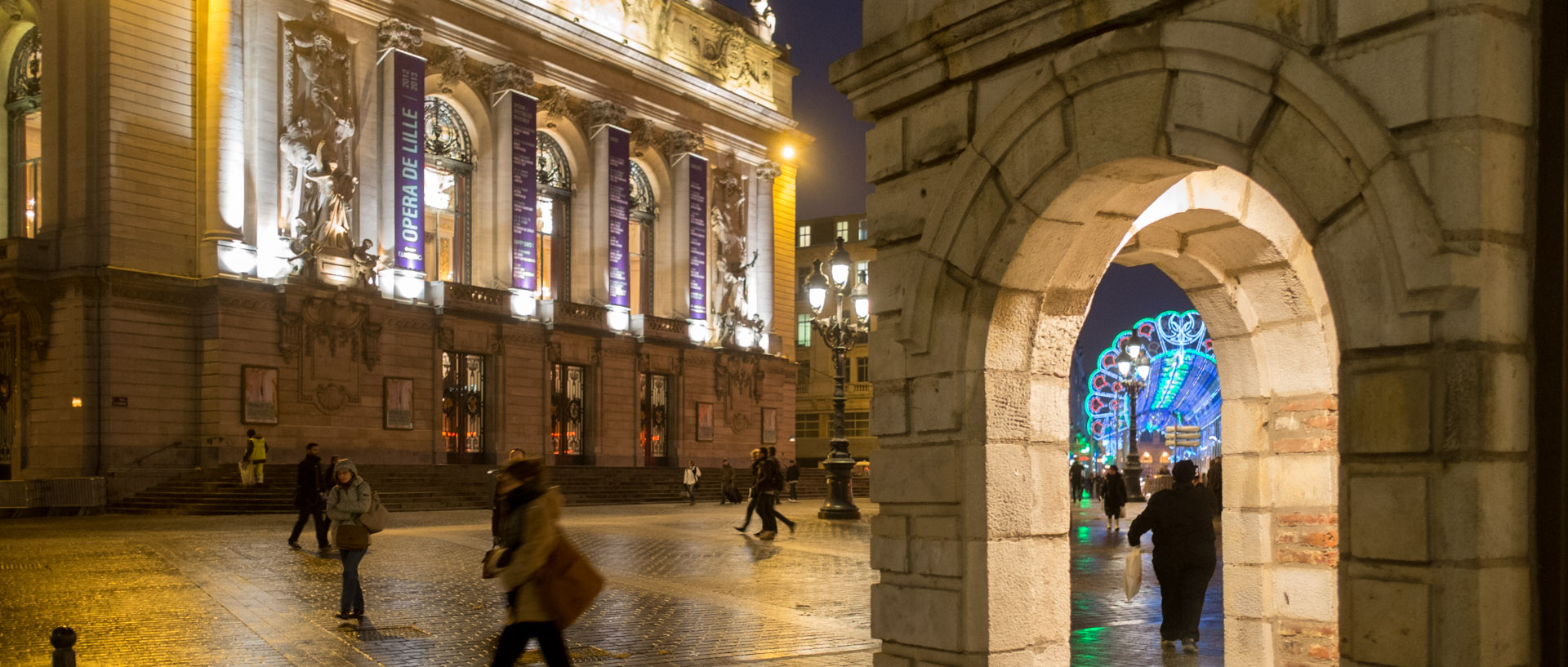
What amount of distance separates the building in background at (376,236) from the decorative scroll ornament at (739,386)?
0.63ft

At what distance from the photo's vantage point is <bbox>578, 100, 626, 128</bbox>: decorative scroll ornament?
45688 mm

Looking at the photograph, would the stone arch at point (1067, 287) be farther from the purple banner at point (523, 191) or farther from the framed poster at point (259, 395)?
the purple banner at point (523, 191)

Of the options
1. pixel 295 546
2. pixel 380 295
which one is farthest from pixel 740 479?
pixel 295 546

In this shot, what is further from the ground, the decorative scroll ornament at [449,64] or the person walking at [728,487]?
the decorative scroll ornament at [449,64]

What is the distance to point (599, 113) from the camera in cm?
4575

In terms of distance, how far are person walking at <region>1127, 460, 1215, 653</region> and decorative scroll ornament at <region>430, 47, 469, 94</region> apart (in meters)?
33.6

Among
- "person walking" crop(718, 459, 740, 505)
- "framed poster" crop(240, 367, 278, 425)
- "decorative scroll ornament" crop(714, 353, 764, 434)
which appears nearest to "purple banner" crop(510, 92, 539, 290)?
"person walking" crop(718, 459, 740, 505)

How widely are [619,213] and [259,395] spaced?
53.1 ft

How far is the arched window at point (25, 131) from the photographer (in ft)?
115

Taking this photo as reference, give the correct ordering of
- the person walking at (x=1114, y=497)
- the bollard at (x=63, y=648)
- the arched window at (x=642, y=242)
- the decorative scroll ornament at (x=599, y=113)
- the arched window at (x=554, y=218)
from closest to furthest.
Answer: the bollard at (x=63, y=648)
the person walking at (x=1114, y=497)
the arched window at (x=554, y=218)
the decorative scroll ornament at (x=599, y=113)
the arched window at (x=642, y=242)

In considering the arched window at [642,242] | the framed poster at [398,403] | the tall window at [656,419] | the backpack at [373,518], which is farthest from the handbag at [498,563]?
the arched window at [642,242]

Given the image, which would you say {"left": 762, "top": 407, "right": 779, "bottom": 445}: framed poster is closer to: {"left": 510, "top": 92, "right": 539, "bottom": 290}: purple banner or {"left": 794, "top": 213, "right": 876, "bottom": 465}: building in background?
{"left": 510, "top": 92, "right": 539, "bottom": 290}: purple banner

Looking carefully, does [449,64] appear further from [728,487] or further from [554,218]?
[728,487]

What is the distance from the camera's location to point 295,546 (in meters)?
19.0
